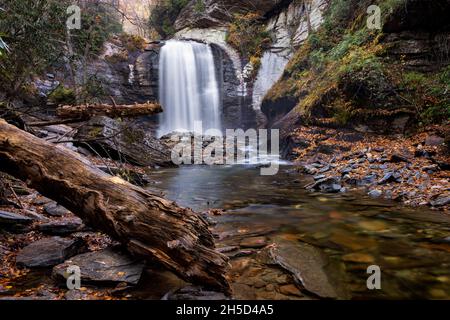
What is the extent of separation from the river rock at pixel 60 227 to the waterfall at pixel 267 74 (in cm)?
1803

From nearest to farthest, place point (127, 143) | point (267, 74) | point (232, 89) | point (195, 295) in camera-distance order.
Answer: point (195, 295), point (127, 143), point (267, 74), point (232, 89)

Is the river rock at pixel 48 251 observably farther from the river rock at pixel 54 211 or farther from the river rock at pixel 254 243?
the river rock at pixel 254 243

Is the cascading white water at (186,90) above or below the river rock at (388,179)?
above

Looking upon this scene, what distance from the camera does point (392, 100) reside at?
32.8ft

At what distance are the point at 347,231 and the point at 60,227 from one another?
Answer: 3578mm

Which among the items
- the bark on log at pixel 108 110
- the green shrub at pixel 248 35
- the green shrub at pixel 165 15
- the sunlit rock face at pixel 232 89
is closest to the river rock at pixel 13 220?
the bark on log at pixel 108 110

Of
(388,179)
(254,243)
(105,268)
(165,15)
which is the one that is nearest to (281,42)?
(165,15)

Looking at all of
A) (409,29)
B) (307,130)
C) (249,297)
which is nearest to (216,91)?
(307,130)

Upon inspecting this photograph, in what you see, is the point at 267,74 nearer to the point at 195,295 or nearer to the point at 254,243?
the point at 254,243

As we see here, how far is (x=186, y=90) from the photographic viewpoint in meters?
21.1

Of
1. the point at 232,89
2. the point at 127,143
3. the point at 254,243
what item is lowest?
the point at 254,243

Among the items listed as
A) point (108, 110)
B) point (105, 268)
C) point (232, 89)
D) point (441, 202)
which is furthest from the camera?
point (232, 89)

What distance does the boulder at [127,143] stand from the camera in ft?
34.8

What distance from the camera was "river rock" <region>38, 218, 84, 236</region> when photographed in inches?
152
